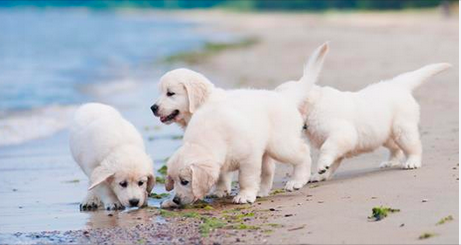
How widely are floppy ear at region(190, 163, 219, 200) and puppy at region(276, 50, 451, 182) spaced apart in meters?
1.19

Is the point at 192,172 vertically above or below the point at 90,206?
above

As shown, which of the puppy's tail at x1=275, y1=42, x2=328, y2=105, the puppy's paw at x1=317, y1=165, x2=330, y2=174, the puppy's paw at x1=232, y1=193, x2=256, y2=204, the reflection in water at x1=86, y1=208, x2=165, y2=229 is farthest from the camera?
the puppy's tail at x1=275, y1=42, x2=328, y2=105

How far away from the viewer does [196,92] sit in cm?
725

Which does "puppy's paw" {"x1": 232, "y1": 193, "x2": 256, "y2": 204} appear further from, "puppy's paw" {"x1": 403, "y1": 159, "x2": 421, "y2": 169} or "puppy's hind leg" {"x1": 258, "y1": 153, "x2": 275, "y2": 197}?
"puppy's paw" {"x1": 403, "y1": 159, "x2": 421, "y2": 169}

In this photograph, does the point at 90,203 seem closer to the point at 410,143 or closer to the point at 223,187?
the point at 223,187

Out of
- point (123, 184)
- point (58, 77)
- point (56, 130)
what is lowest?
point (58, 77)

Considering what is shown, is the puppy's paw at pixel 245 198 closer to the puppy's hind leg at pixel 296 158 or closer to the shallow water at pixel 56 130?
the puppy's hind leg at pixel 296 158

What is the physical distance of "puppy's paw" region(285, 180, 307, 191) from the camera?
23.9 feet

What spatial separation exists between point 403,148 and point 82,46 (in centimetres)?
3216

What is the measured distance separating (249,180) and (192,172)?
59cm

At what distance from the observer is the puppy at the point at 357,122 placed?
7.51 meters

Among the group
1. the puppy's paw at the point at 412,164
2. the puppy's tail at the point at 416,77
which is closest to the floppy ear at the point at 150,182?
the puppy's paw at the point at 412,164

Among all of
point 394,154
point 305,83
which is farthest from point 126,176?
point 394,154

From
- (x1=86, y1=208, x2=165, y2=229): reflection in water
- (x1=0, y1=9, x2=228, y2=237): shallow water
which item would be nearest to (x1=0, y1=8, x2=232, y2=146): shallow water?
(x1=0, y1=9, x2=228, y2=237): shallow water
